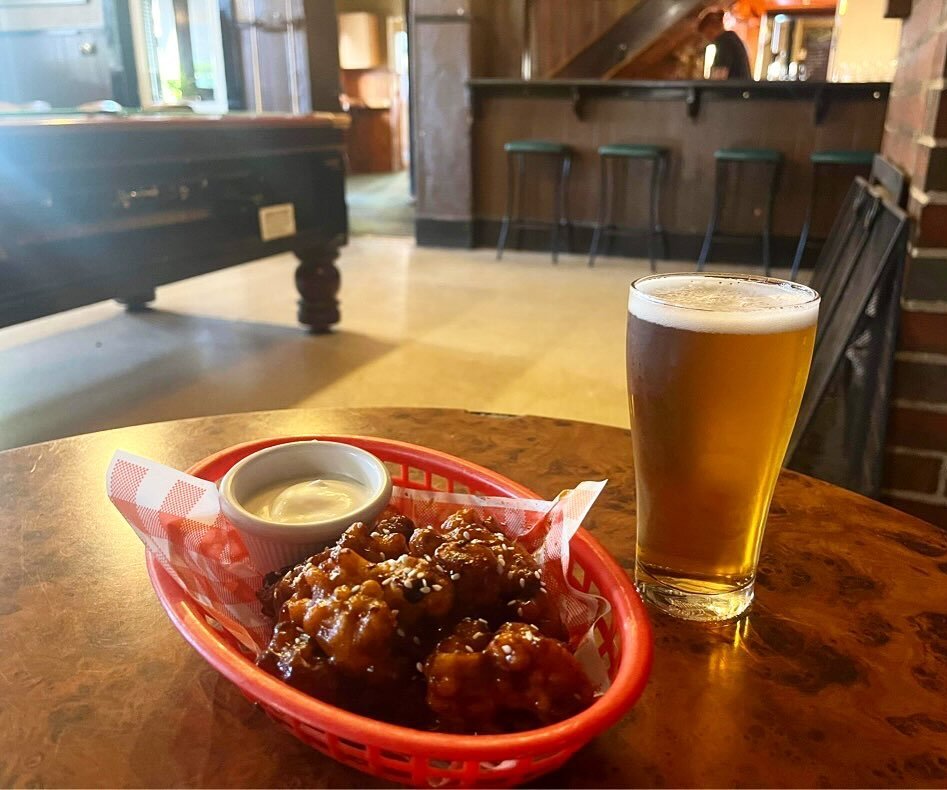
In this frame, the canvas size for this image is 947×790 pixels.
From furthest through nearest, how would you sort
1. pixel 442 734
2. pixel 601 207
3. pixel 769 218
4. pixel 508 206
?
pixel 508 206, pixel 601 207, pixel 769 218, pixel 442 734

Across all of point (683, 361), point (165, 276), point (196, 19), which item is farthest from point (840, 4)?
point (683, 361)

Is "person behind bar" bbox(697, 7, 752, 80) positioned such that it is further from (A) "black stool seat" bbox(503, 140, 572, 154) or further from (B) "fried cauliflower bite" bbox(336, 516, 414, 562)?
(B) "fried cauliflower bite" bbox(336, 516, 414, 562)

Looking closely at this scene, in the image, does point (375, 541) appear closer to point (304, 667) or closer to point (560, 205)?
point (304, 667)

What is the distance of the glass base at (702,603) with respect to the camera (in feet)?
2.02

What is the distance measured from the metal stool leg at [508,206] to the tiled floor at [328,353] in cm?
61

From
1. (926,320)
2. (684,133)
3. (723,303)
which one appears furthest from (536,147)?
(723,303)

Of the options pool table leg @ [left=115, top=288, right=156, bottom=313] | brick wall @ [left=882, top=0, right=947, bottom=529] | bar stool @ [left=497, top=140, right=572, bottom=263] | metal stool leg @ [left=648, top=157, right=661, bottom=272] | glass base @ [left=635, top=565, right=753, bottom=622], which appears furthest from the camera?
bar stool @ [left=497, top=140, right=572, bottom=263]

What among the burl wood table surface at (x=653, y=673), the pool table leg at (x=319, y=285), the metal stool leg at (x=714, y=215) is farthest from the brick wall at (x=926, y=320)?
the metal stool leg at (x=714, y=215)

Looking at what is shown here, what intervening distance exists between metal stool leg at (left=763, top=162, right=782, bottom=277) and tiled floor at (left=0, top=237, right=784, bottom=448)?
3.02 feet

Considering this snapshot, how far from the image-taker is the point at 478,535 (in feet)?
1.80

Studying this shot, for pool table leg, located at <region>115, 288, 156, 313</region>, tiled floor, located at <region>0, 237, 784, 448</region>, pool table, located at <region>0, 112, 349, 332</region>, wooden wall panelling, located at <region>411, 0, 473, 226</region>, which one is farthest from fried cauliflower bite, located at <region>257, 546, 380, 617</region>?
wooden wall panelling, located at <region>411, 0, 473, 226</region>

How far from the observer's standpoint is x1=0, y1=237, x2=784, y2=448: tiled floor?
9.00 ft

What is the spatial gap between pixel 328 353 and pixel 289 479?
265cm

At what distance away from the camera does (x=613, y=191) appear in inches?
204
